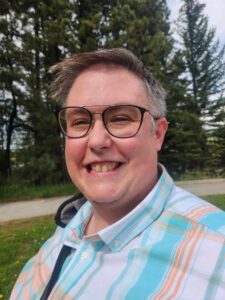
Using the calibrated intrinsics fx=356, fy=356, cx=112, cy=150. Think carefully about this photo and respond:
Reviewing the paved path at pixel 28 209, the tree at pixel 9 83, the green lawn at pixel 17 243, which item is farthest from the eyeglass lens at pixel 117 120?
the tree at pixel 9 83

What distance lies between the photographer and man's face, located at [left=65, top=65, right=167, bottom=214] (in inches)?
61.6

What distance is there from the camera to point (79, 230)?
1.84 metres

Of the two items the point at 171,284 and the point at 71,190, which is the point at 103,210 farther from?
the point at 71,190

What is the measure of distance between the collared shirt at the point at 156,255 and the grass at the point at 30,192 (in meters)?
9.27

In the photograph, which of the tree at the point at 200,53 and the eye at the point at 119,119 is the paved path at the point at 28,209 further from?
the tree at the point at 200,53

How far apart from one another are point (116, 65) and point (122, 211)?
680mm

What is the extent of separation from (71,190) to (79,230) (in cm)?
966

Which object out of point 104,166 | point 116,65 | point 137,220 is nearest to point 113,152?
point 104,166

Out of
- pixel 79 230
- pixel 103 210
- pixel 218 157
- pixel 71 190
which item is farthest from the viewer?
pixel 218 157

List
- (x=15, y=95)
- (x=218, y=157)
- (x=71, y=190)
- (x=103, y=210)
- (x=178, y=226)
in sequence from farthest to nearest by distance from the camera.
A: (x=218, y=157)
(x=15, y=95)
(x=71, y=190)
(x=103, y=210)
(x=178, y=226)

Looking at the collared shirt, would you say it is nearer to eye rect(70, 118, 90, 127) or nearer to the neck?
the neck

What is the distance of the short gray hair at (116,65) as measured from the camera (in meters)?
1.68

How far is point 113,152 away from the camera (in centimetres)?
158

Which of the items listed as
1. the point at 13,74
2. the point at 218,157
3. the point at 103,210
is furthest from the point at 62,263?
the point at 218,157
